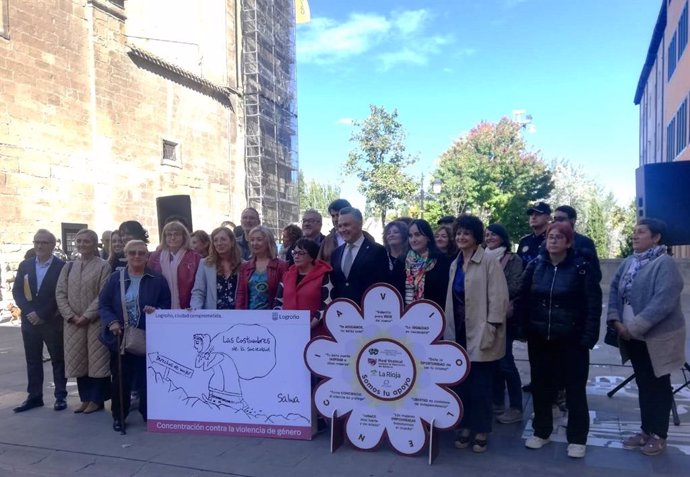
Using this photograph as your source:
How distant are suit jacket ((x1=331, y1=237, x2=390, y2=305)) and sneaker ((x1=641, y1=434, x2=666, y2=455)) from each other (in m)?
2.36

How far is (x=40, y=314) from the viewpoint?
5590 millimetres

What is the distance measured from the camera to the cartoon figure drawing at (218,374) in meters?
4.73

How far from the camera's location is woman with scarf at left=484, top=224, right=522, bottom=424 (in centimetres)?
502

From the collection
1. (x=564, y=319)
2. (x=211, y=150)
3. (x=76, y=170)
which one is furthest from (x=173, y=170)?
(x=564, y=319)

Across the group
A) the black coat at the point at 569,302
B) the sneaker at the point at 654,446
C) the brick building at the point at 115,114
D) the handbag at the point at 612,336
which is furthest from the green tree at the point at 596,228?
the black coat at the point at 569,302

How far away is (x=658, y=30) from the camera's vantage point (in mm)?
27844

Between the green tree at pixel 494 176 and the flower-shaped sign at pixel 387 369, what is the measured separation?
25.2 m

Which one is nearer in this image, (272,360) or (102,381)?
(272,360)

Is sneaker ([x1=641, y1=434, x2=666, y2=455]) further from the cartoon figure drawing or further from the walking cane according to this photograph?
the walking cane

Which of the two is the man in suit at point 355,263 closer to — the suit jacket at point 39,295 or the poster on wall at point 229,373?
the poster on wall at point 229,373

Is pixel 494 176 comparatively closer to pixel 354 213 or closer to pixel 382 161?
pixel 382 161

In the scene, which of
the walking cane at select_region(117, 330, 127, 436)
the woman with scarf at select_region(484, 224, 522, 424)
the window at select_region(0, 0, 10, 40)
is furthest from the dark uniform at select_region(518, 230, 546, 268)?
the window at select_region(0, 0, 10, 40)

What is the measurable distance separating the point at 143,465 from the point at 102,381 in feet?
5.46

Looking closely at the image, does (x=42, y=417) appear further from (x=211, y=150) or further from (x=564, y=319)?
(x=211, y=150)
